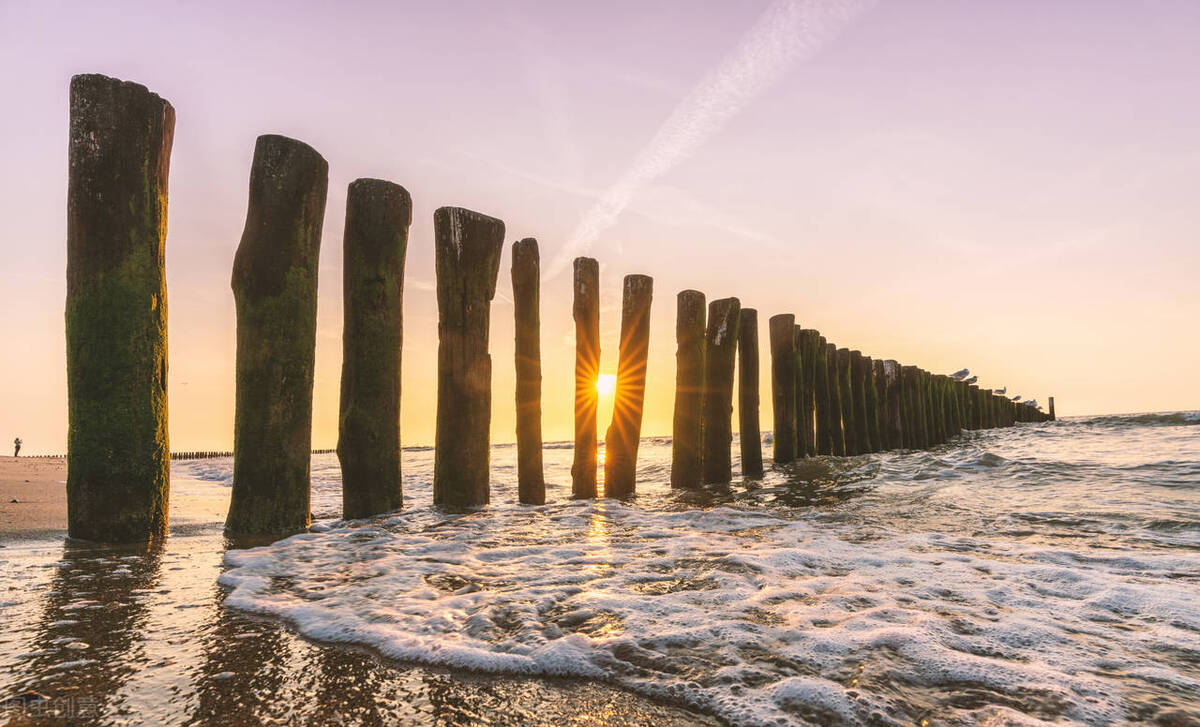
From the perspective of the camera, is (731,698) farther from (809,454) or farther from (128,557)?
(809,454)

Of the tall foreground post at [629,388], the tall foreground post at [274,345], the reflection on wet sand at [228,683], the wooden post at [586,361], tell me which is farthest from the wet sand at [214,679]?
the tall foreground post at [629,388]

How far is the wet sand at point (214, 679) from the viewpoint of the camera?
1.65 meters

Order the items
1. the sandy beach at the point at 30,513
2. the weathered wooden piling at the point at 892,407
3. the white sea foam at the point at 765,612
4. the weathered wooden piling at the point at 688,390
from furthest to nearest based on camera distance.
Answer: the weathered wooden piling at the point at 892,407
the weathered wooden piling at the point at 688,390
the sandy beach at the point at 30,513
the white sea foam at the point at 765,612

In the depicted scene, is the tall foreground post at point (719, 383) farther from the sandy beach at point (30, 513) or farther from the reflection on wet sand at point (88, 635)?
the sandy beach at point (30, 513)

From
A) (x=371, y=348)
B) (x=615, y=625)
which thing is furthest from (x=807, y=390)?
(x=615, y=625)

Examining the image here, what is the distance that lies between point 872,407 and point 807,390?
4161mm

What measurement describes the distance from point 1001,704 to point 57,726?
2.61 meters

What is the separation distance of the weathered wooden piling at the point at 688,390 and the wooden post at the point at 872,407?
751 centimetres

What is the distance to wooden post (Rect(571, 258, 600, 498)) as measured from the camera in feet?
22.3

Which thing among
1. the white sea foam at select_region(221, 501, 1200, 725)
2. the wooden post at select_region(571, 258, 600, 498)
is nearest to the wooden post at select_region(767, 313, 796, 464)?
the wooden post at select_region(571, 258, 600, 498)

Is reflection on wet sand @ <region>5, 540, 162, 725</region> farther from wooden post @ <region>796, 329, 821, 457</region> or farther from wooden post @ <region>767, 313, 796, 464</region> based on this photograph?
wooden post @ <region>796, 329, 821, 457</region>

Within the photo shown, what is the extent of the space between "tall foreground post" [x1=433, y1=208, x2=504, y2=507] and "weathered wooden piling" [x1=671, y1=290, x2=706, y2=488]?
2.89 meters

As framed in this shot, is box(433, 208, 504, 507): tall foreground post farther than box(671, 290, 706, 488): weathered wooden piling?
No

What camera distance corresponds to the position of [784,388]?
984 centimetres
